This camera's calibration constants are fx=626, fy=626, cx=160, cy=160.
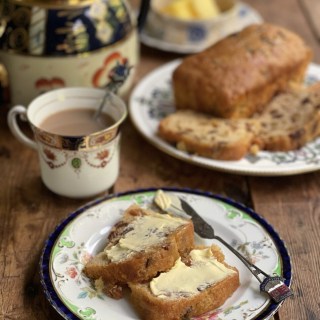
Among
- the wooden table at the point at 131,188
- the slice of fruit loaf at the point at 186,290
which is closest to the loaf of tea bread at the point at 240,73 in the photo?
the wooden table at the point at 131,188

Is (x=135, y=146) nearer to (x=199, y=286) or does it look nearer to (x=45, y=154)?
(x=45, y=154)

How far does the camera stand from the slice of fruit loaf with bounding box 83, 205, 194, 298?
1.08 m

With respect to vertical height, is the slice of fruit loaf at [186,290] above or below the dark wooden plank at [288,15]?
above

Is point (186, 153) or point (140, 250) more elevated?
point (140, 250)

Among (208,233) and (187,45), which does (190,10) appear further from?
(208,233)

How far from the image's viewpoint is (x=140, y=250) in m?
1.10

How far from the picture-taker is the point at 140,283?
3.53ft

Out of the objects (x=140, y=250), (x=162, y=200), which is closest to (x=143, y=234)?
(x=140, y=250)

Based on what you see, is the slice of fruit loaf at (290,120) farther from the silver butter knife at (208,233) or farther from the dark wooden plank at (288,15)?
the dark wooden plank at (288,15)

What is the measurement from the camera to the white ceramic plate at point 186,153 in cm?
144

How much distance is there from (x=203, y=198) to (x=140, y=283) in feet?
1.01

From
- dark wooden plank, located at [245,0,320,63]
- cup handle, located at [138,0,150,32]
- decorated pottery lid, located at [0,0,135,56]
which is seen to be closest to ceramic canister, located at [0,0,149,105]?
decorated pottery lid, located at [0,0,135,56]

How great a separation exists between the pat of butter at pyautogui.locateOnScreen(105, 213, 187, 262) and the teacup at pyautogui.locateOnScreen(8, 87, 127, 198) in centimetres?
21

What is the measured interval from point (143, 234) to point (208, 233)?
0.50 feet
